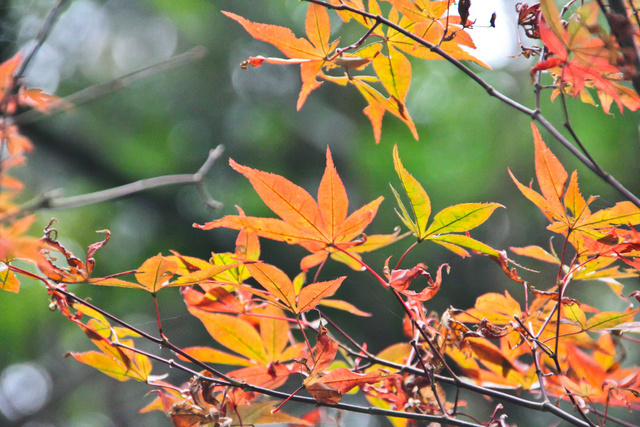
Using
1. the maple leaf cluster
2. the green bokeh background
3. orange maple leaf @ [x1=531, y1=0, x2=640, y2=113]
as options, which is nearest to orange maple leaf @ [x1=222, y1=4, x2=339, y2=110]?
the maple leaf cluster

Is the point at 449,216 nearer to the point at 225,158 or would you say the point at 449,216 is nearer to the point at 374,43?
the point at 374,43

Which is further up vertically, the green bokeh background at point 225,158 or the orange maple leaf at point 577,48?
the orange maple leaf at point 577,48

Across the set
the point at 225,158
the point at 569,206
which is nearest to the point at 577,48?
the point at 569,206

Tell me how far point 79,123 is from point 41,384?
1.07 m

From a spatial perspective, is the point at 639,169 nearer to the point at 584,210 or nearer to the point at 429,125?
the point at 429,125

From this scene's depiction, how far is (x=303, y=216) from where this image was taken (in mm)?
307

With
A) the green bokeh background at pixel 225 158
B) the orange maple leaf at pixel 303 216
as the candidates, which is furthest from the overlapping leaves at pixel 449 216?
the green bokeh background at pixel 225 158

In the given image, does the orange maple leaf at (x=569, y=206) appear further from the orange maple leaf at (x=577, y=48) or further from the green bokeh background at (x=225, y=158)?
the green bokeh background at (x=225, y=158)

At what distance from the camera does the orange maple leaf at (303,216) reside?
0.95 feet

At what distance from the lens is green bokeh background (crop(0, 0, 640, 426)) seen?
1657 mm

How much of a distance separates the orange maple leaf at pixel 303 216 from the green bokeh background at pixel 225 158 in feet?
4.17

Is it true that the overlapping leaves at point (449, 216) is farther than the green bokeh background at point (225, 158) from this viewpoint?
No

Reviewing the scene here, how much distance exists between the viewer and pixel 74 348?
5.89 feet

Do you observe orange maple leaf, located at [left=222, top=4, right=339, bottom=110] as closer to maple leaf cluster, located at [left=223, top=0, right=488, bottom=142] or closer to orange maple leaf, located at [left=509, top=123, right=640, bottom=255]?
maple leaf cluster, located at [left=223, top=0, right=488, bottom=142]
